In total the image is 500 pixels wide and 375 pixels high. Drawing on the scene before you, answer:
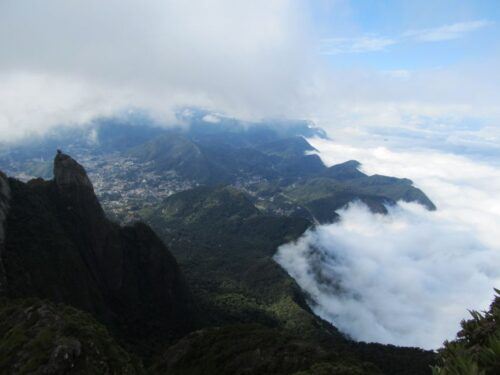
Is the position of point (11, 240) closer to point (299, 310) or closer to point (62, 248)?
point (62, 248)

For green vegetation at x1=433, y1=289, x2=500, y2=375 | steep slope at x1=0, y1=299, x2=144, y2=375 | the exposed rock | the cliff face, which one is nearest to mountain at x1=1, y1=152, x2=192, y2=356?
the cliff face

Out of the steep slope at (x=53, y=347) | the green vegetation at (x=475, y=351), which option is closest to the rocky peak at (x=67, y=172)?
the steep slope at (x=53, y=347)

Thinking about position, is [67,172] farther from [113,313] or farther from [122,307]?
[113,313]

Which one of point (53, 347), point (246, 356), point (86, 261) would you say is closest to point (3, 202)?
point (86, 261)

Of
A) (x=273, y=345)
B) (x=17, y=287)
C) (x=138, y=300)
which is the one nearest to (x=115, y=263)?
(x=138, y=300)

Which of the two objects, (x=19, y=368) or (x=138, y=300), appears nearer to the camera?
(x=19, y=368)

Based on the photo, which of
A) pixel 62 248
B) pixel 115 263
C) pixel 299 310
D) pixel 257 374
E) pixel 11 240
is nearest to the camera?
pixel 257 374

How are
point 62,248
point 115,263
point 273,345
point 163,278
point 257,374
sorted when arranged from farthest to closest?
point 163,278 → point 115,263 → point 62,248 → point 273,345 → point 257,374
